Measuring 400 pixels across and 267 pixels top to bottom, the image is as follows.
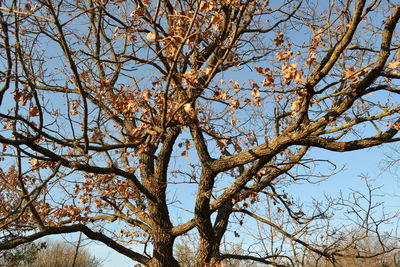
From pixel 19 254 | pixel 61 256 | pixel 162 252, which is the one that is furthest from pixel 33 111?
pixel 61 256

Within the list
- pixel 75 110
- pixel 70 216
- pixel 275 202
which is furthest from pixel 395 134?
pixel 70 216

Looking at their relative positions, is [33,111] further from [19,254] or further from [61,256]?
[61,256]

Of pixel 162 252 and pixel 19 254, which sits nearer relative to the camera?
pixel 162 252

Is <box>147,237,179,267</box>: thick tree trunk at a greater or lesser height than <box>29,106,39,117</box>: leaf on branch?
lesser

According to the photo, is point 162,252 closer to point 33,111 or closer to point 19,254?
point 33,111

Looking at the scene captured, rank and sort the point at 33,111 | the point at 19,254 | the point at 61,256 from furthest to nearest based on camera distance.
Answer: the point at 61,256 → the point at 19,254 → the point at 33,111

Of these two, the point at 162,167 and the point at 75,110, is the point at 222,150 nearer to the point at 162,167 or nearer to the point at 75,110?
the point at 162,167

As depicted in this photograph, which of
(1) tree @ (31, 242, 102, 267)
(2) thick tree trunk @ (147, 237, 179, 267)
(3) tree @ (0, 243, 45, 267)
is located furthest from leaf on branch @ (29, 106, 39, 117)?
(1) tree @ (31, 242, 102, 267)

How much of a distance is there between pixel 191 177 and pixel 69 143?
2.24 meters

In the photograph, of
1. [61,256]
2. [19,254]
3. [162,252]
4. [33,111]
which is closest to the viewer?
[33,111]

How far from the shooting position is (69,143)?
380 centimetres

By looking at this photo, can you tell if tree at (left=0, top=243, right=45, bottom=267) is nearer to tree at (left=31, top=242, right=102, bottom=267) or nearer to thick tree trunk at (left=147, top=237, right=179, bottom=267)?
thick tree trunk at (left=147, top=237, right=179, bottom=267)

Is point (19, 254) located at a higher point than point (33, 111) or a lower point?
higher

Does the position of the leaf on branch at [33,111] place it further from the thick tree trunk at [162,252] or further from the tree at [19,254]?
the tree at [19,254]
